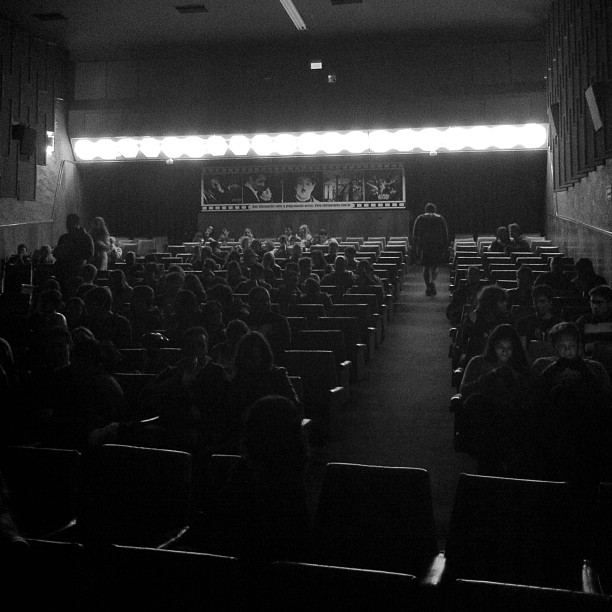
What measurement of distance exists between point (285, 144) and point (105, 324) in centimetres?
1298

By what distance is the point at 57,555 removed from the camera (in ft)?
9.11

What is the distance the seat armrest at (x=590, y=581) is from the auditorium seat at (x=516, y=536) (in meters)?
0.05

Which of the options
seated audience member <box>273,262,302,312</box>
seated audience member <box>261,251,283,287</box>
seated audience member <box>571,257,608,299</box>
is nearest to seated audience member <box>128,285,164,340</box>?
seated audience member <box>273,262,302,312</box>

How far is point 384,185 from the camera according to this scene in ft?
69.1

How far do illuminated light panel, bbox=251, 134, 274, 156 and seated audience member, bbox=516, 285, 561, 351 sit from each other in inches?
528

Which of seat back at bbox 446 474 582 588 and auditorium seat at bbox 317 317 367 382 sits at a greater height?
auditorium seat at bbox 317 317 367 382

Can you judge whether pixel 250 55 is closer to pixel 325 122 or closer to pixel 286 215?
pixel 325 122

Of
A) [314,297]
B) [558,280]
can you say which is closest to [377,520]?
[314,297]

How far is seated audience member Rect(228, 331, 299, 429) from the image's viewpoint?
16.0 feet

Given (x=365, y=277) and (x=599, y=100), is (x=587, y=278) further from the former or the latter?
(x=365, y=277)

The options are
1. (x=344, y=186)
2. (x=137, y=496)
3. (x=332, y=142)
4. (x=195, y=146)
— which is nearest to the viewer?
(x=137, y=496)

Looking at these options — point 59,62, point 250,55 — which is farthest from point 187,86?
point 59,62

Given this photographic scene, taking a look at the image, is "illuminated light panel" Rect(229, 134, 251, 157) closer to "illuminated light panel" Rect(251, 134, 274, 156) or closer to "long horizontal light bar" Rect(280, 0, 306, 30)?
"illuminated light panel" Rect(251, 134, 274, 156)

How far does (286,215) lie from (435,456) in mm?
15954
